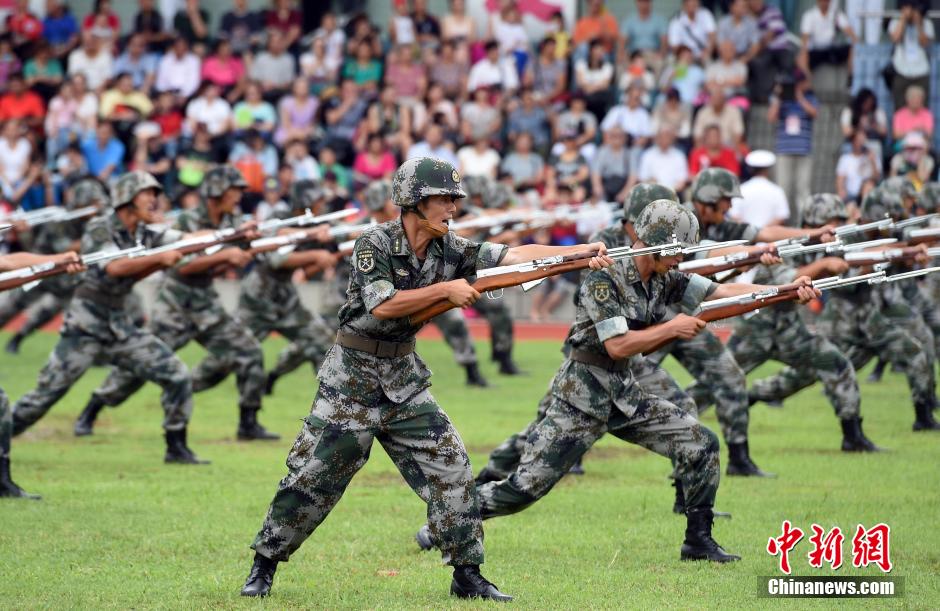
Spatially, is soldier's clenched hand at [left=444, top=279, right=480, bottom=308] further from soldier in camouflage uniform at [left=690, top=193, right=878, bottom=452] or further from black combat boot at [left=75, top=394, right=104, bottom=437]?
black combat boot at [left=75, top=394, right=104, bottom=437]

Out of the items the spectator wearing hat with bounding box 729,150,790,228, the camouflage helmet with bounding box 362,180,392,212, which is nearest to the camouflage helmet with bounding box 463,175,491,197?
the camouflage helmet with bounding box 362,180,392,212

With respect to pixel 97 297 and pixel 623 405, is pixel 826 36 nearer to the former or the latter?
pixel 97 297

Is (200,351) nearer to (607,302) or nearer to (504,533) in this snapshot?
(504,533)

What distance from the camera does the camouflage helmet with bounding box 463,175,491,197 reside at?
18109 millimetres

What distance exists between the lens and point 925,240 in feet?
41.8

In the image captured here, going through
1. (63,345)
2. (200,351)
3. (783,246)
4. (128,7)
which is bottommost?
(200,351)

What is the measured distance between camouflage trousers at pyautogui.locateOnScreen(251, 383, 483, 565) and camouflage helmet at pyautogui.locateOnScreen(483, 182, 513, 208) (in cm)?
1091

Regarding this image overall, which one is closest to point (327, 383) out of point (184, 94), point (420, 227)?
point (420, 227)

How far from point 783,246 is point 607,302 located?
2647mm

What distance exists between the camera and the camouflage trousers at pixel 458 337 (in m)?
16.6

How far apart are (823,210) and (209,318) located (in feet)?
16.8

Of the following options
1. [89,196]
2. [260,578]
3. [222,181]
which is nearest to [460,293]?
[260,578]

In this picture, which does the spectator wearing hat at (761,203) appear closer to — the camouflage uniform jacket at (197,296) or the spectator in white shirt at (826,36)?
the spectator in white shirt at (826,36)

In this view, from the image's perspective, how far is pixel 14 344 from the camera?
19.1m
